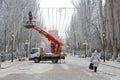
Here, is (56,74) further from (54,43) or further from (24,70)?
(54,43)

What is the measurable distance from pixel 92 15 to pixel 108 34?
72.9 feet

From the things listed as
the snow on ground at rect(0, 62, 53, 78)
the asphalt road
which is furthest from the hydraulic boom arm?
the asphalt road

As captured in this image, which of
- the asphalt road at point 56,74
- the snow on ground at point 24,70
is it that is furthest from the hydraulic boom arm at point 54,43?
the asphalt road at point 56,74

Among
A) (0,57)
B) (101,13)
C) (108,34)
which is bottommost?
(0,57)

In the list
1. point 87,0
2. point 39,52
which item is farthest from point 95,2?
point 39,52

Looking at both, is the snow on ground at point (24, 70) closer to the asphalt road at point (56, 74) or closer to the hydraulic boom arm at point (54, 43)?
the asphalt road at point (56, 74)

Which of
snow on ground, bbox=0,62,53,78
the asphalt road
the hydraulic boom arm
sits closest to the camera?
the asphalt road

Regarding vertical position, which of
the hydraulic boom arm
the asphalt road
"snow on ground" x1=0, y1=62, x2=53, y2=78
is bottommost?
"snow on ground" x1=0, y1=62, x2=53, y2=78

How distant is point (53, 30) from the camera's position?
198250 millimetres

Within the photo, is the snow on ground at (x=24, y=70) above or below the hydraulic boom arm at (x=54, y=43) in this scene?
below

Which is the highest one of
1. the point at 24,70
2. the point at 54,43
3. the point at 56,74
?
the point at 54,43

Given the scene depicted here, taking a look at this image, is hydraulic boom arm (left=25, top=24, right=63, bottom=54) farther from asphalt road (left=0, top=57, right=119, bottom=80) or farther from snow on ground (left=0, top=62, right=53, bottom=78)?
asphalt road (left=0, top=57, right=119, bottom=80)

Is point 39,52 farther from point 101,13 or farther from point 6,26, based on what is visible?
point 101,13

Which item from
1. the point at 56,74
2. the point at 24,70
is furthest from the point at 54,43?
the point at 56,74
